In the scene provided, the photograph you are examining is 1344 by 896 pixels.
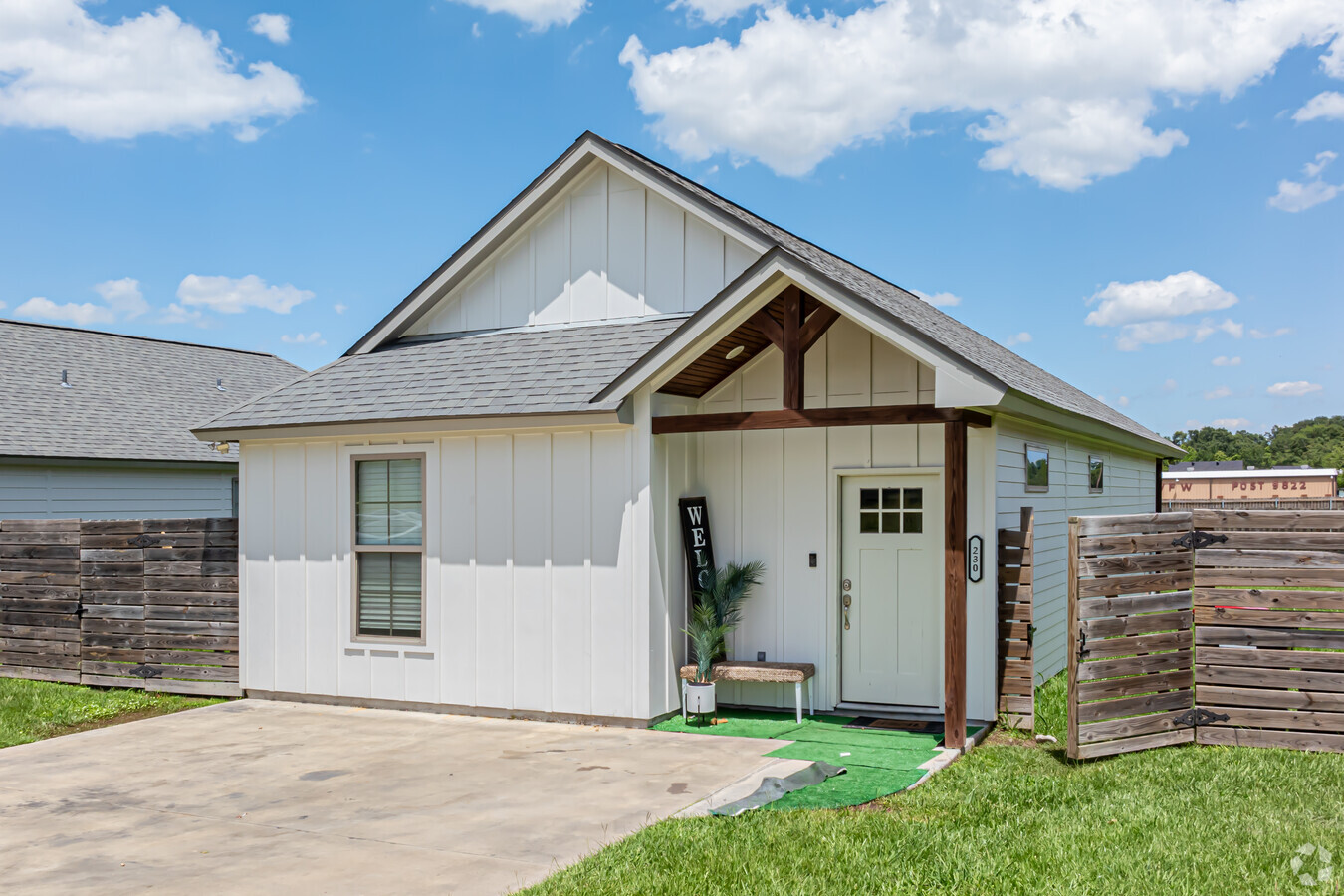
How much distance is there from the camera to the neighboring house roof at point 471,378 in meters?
10.1

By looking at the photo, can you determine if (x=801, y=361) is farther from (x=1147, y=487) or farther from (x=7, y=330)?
(x=7, y=330)

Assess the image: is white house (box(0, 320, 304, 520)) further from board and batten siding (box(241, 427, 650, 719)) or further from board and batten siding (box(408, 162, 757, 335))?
board and batten siding (box(408, 162, 757, 335))

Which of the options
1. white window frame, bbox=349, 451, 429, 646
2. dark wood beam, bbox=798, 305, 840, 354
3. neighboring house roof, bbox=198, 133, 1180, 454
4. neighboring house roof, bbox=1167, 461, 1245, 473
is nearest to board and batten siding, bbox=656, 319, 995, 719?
neighboring house roof, bbox=198, 133, 1180, 454

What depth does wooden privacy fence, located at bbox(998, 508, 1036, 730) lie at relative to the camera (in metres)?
9.24

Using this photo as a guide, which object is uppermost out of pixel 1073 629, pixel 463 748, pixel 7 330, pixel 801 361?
pixel 7 330

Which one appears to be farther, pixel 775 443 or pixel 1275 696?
pixel 775 443

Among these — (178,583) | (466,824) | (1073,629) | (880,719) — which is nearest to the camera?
(466,824)

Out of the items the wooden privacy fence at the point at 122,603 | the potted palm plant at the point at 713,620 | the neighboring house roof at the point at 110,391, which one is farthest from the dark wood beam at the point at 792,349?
the neighboring house roof at the point at 110,391

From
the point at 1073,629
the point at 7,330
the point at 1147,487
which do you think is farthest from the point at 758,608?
the point at 7,330

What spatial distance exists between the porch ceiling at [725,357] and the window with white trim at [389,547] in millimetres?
2682

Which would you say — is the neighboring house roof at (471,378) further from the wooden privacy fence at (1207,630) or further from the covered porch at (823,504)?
the wooden privacy fence at (1207,630)

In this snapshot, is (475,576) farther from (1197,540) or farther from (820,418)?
(1197,540)

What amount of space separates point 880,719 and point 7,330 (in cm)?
1804

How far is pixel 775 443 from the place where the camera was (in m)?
10.4
